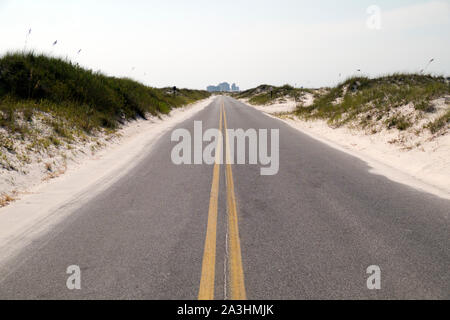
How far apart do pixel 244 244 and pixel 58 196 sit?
13.6 feet

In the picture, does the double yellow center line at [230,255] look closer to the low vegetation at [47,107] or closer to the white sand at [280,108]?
the low vegetation at [47,107]

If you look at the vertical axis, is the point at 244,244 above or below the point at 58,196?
below

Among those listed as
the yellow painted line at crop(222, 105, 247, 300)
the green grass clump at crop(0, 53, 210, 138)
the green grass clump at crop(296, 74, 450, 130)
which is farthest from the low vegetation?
the green grass clump at crop(296, 74, 450, 130)

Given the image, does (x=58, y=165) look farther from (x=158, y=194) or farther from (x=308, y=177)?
(x=308, y=177)

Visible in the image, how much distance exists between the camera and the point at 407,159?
816 centimetres

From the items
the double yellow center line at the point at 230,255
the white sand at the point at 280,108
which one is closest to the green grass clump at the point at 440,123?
the double yellow center line at the point at 230,255

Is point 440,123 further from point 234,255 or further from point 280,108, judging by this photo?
point 280,108

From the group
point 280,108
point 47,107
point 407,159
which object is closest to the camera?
point 407,159

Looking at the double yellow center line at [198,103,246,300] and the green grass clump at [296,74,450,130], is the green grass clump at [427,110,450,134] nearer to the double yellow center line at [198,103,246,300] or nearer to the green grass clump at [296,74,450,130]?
the green grass clump at [296,74,450,130]

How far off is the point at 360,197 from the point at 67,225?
530 cm

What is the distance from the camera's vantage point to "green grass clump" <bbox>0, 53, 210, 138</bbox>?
30.0 ft

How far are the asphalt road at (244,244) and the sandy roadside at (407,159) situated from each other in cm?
71

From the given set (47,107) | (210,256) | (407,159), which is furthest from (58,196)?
(407,159)
